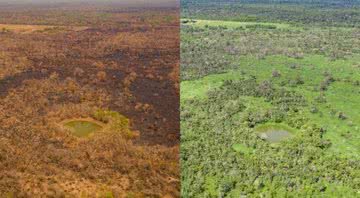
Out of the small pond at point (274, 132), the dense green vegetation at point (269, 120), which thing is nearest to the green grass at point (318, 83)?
the dense green vegetation at point (269, 120)

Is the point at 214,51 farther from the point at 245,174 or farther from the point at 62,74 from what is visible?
the point at 245,174

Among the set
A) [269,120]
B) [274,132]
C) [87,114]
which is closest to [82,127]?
[87,114]

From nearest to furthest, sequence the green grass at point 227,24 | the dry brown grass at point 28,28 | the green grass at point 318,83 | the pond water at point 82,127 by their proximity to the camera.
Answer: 1. the pond water at point 82,127
2. the green grass at point 318,83
3. the dry brown grass at point 28,28
4. the green grass at point 227,24

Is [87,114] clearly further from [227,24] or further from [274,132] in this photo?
[227,24]

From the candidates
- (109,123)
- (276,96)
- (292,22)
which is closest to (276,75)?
(276,96)

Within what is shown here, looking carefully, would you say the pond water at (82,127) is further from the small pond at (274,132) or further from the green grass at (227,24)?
the green grass at (227,24)

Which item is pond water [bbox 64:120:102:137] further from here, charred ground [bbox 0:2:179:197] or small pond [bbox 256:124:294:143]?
small pond [bbox 256:124:294:143]
